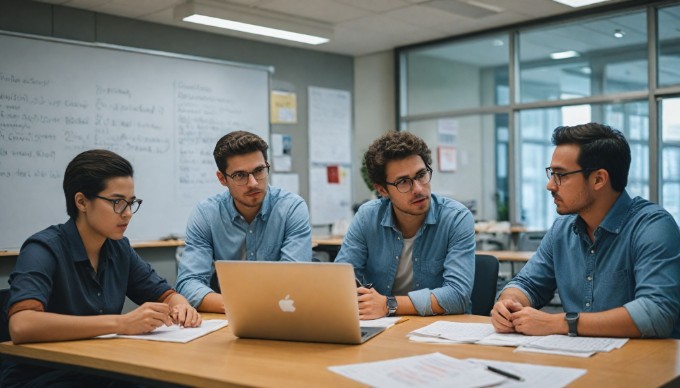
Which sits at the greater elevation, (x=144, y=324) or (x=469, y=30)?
(x=469, y=30)

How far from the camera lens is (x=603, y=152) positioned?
7.30 feet

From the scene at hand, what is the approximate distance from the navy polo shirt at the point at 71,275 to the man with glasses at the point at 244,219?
0.43 metres

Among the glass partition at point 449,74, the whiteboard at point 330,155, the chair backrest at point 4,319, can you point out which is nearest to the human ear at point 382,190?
the chair backrest at point 4,319

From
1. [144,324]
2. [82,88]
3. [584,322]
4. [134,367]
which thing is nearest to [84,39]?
[82,88]

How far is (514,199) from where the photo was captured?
21.6ft

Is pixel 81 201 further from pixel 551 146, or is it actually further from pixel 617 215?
pixel 551 146

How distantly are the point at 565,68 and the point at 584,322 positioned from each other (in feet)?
17.1

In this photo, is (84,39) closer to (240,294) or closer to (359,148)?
(359,148)

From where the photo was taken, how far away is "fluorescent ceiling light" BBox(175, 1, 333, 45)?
5.23m

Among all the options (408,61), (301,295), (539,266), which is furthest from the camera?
(408,61)

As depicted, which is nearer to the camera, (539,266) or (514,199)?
(539,266)

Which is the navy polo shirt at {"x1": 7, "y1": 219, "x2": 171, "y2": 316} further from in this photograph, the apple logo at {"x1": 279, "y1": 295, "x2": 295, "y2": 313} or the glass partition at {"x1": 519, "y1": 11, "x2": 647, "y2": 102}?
the glass partition at {"x1": 519, "y1": 11, "x2": 647, "y2": 102}

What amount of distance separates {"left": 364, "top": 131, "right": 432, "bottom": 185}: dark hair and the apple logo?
0.87 m

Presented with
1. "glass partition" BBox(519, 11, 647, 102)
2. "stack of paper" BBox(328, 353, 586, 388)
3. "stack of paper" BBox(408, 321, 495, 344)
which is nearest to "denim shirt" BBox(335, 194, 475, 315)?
"stack of paper" BBox(408, 321, 495, 344)
